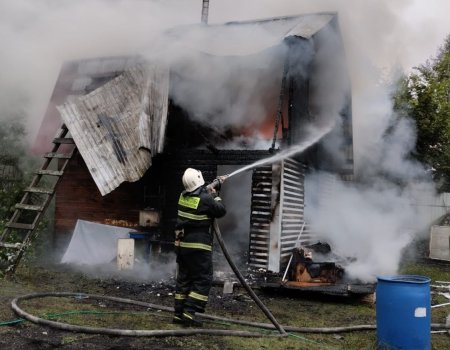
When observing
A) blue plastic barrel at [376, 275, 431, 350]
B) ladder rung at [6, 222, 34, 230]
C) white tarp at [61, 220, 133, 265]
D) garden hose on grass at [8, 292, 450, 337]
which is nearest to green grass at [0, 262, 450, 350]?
garden hose on grass at [8, 292, 450, 337]

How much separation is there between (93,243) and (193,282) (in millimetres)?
4853

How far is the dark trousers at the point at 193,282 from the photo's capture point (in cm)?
517

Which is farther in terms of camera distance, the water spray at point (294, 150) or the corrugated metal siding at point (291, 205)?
the corrugated metal siding at point (291, 205)

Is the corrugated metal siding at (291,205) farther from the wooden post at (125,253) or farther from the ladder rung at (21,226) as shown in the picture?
the ladder rung at (21,226)

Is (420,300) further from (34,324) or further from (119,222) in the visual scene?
(119,222)

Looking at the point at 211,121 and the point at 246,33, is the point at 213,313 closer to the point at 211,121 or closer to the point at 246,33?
the point at 211,121

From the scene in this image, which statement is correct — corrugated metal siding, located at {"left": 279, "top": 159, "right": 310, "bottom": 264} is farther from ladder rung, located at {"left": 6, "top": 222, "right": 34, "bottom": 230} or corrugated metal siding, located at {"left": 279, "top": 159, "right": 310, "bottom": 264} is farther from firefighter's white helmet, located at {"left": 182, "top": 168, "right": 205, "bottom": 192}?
ladder rung, located at {"left": 6, "top": 222, "right": 34, "bottom": 230}

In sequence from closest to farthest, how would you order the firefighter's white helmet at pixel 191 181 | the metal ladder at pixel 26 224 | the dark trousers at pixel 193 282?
1. the dark trousers at pixel 193 282
2. the firefighter's white helmet at pixel 191 181
3. the metal ladder at pixel 26 224

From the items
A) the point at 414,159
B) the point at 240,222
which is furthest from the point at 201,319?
the point at 414,159

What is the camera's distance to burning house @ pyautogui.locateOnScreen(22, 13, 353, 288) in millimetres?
8562

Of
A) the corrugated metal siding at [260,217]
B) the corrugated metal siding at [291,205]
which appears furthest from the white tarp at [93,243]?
the corrugated metal siding at [291,205]

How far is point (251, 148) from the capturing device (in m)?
9.30

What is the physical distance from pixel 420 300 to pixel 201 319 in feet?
7.98

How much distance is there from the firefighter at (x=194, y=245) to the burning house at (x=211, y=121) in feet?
9.25
